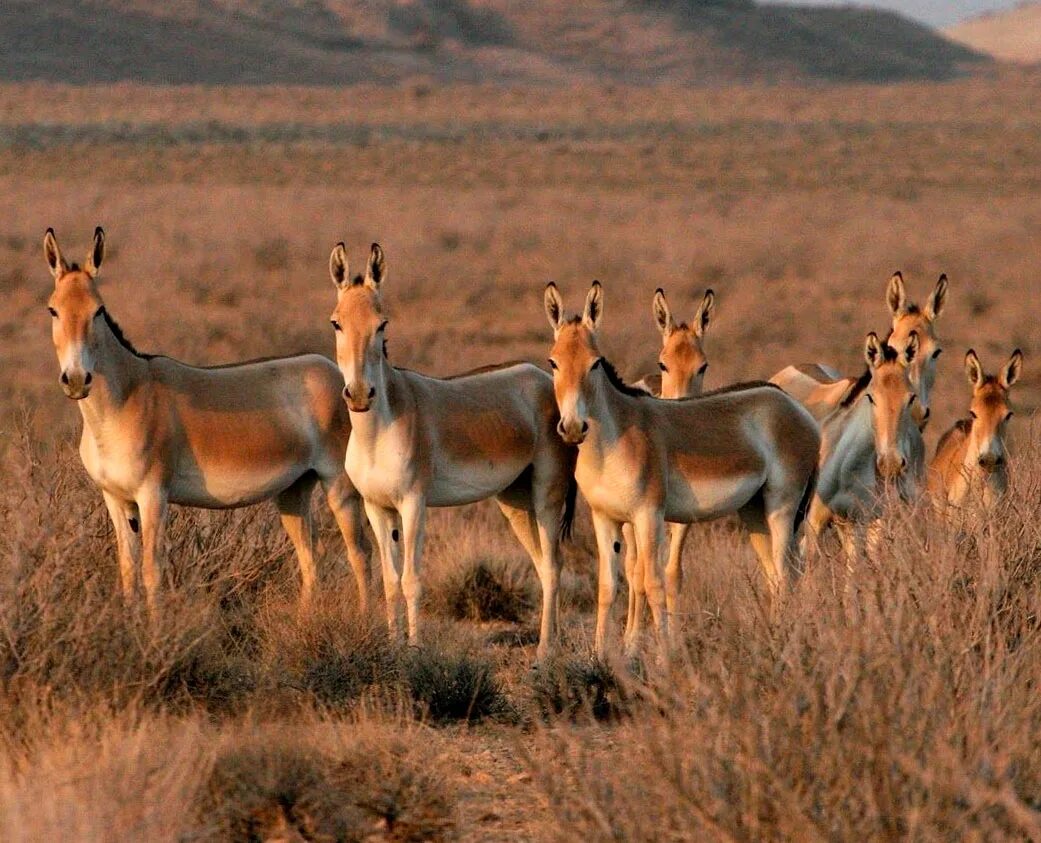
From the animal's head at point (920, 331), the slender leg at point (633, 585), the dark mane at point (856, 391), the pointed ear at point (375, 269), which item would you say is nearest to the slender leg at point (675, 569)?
the slender leg at point (633, 585)

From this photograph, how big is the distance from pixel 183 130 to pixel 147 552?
1990 inches

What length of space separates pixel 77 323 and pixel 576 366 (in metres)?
2.47

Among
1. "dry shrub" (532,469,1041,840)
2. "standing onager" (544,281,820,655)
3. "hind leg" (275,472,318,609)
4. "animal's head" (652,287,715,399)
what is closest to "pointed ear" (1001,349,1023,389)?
"standing onager" (544,281,820,655)

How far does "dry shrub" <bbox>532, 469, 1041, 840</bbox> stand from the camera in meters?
4.79

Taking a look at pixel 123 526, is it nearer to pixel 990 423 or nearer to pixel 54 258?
pixel 54 258

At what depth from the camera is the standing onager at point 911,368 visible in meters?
10.8

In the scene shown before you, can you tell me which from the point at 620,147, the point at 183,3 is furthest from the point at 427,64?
the point at 620,147

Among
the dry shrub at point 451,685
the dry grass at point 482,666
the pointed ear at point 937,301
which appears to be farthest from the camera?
the pointed ear at point 937,301

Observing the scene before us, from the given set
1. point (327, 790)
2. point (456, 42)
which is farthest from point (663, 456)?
point (456, 42)

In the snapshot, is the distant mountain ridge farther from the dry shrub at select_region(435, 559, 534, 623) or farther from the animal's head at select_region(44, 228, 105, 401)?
the animal's head at select_region(44, 228, 105, 401)

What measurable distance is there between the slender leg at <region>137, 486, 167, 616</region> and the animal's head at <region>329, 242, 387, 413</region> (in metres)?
1.08

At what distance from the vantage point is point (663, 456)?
888 centimetres

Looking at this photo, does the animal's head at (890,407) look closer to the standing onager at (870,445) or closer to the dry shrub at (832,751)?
the standing onager at (870,445)

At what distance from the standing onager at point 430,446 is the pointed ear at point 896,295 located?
3.09 m
